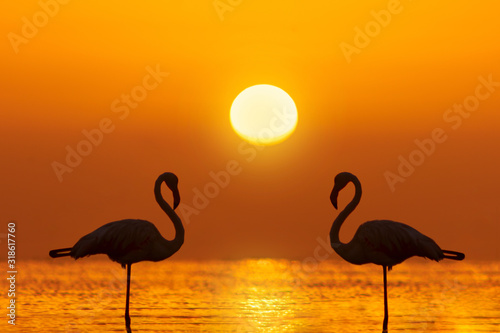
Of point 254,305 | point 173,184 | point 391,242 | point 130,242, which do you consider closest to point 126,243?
point 130,242

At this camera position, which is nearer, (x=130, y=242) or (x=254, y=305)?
(x=130, y=242)

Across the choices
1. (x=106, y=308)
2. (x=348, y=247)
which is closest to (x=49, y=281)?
(x=106, y=308)

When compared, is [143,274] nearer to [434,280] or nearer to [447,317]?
[434,280]

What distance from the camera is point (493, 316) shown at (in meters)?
16.9

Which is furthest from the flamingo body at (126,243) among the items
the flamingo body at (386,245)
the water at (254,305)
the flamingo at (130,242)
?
the flamingo body at (386,245)

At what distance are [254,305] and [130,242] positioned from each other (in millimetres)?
4772

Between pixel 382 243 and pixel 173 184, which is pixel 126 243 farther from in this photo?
pixel 382 243

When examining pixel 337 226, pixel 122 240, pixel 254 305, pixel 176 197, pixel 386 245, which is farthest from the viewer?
pixel 254 305

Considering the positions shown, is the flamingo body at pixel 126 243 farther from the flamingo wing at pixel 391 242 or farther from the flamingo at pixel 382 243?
the flamingo wing at pixel 391 242

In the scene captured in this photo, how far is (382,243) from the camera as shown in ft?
49.1

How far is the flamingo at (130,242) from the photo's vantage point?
15.1 meters

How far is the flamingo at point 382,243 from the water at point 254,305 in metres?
1.28

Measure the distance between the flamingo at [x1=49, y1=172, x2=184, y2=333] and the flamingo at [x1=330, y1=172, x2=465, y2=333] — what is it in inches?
114

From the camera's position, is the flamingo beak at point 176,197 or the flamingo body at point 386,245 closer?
the flamingo body at point 386,245
